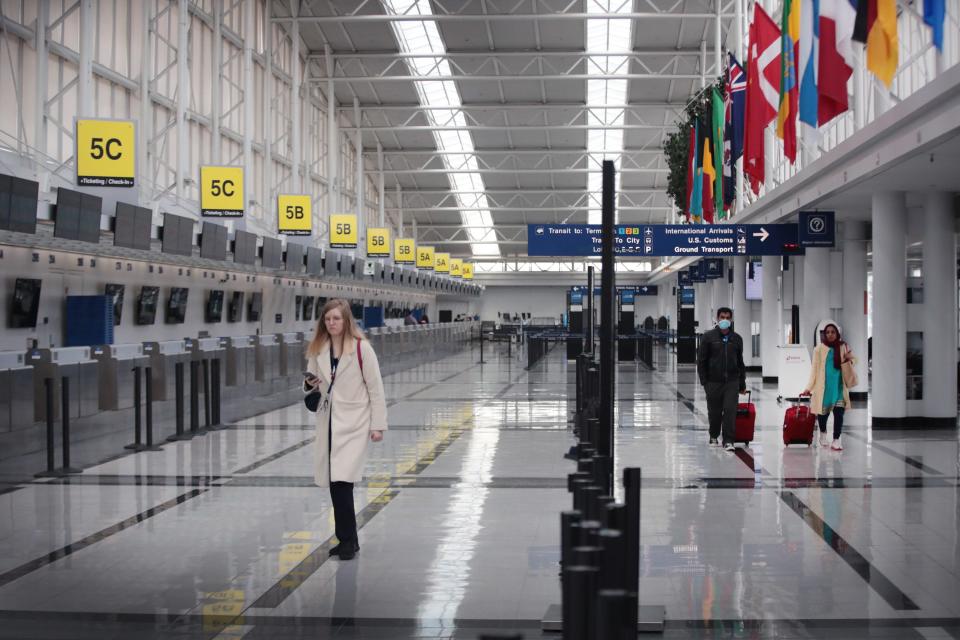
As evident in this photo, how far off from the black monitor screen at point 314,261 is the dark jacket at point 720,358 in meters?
23.4

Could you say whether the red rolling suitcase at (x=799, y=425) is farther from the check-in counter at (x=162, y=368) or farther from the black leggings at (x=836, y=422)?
the check-in counter at (x=162, y=368)

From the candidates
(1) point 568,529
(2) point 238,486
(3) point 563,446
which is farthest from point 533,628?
(3) point 563,446

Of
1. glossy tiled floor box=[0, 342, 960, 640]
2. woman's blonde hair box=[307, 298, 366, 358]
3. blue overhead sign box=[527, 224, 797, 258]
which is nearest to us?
glossy tiled floor box=[0, 342, 960, 640]

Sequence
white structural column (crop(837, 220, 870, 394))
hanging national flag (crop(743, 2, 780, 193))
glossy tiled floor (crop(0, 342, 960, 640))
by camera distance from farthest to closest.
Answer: white structural column (crop(837, 220, 870, 394)), hanging national flag (crop(743, 2, 780, 193)), glossy tiled floor (crop(0, 342, 960, 640))

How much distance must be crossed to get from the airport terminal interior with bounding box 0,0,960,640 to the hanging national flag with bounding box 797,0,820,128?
1.9 inches

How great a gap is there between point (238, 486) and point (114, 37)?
2120 cm

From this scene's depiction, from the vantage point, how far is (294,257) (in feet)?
108

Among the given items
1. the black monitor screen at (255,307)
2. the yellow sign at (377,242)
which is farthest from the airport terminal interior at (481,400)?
the yellow sign at (377,242)

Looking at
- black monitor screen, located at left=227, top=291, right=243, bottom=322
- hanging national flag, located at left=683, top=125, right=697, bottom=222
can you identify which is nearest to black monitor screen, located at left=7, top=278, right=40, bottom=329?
black monitor screen, located at left=227, top=291, right=243, bottom=322

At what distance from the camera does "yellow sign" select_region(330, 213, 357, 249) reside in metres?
38.8

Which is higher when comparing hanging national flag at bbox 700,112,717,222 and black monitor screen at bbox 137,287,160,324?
hanging national flag at bbox 700,112,717,222

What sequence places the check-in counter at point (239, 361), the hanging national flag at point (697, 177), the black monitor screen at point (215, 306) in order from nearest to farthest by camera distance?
the check-in counter at point (239, 361) < the hanging national flag at point (697, 177) < the black monitor screen at point (215, 306)

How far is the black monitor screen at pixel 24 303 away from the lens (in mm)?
20703

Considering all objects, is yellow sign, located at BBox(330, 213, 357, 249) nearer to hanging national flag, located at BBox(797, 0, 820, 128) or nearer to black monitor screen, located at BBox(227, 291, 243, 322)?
black monitor screen, located at BBox(227, 291, 243, 322)
